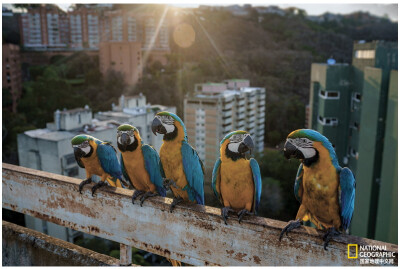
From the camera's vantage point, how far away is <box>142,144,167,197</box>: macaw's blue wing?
Answer: 132 inches

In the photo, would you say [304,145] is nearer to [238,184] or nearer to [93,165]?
[238,184]

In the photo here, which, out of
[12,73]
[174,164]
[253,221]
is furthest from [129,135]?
[12,73]

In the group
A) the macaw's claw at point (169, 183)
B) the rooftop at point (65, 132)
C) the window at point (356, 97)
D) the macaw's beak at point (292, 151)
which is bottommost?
the rooftop at point (65, 132)

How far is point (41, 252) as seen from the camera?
10.5 ft

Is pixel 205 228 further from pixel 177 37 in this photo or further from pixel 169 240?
pixel 177 37

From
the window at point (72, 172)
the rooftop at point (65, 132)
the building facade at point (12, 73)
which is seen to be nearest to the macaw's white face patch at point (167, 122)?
the rooftop at point (65, 132)

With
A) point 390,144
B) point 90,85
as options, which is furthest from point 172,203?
point 90,85

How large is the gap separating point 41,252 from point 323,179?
237cm

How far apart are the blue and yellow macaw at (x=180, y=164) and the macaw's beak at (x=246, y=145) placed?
551 millimetres

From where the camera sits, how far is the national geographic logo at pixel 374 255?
200 cm

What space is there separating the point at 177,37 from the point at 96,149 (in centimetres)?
3476

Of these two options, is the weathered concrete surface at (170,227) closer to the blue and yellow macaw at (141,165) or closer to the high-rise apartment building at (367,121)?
the blue and yellow macaw at (141,165)

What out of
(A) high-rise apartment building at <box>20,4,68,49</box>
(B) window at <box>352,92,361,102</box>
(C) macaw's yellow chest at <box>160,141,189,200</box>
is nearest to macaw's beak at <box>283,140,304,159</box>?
(C) macaw's yellow chest at <box>160,141,189,200</box>

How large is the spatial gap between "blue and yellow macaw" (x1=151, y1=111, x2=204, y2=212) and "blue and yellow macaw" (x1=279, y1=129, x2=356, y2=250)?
89 cm
